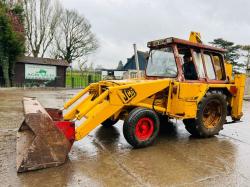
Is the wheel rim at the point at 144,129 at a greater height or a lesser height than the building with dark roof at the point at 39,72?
lesser

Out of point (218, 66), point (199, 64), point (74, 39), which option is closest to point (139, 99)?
point (199, 64)

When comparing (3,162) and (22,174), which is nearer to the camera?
(22,174)

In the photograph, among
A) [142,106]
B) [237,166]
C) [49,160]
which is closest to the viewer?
[49,160]

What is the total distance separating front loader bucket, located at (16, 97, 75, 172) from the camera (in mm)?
3941

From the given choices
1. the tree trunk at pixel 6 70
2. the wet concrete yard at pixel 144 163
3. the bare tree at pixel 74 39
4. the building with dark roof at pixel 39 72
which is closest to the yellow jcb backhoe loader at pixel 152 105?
the wet concrete yard at pixel 144 163

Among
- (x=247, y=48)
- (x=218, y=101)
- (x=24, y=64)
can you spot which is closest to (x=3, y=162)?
(x=218, y=101)

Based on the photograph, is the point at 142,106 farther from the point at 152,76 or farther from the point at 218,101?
the point at 218,101

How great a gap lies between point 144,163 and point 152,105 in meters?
1.50

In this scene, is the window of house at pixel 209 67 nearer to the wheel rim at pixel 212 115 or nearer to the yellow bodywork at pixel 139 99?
the yellow bodywork at pixel 139 99

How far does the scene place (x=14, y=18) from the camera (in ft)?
72.6

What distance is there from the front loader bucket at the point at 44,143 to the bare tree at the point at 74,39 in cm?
3662

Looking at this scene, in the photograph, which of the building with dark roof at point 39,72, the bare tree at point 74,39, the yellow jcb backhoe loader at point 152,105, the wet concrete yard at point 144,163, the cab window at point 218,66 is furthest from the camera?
the bare tree at point 74,39

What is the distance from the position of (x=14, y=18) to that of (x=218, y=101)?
2025 cm

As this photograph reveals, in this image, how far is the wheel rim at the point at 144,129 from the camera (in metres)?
5.21
